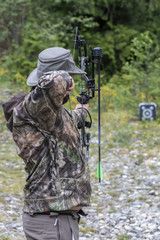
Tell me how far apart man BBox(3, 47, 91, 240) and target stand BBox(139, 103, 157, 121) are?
23.7ft

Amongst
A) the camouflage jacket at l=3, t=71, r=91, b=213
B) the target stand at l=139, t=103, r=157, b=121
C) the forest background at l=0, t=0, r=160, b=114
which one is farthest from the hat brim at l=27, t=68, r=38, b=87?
the forest background at l=0, t=0, r=160, b=114

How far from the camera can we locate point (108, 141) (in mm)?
8312

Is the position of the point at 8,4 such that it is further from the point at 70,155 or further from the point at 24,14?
the point at 70,155

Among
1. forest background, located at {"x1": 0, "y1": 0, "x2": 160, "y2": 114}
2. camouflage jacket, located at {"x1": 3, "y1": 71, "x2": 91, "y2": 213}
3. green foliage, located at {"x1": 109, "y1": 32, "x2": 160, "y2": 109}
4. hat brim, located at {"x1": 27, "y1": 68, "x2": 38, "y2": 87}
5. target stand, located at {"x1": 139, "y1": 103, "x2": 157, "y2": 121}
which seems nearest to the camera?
camouflage jacket, located at {"x1": 3, "y1": 71, "x2": 91, "y2": 213}

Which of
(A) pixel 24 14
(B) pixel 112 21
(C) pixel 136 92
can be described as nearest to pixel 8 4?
(A) pixel 24 14

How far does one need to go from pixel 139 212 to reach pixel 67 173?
3.28 meters

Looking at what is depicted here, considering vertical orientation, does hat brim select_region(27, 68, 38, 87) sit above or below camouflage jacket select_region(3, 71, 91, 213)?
above

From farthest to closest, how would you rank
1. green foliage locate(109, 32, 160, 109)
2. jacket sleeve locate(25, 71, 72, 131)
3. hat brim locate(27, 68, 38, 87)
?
1. green foliage locate(109, 32, 160, 109)
2. hat brim locate(27, 68, 38, 87)
3. jacket sleeve locate(25, 71, 72, 131)

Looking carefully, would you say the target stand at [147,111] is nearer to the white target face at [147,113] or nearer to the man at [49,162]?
the white target face at [147,113]

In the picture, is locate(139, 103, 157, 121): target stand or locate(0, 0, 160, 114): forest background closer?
locate(139, 103, 157, 121): target stand

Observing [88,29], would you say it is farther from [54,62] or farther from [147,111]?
[54,62]

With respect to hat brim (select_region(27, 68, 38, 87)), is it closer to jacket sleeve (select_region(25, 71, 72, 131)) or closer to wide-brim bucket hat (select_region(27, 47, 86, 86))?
wide-brim bucket hat (select_region(27, 47, 86, 86))

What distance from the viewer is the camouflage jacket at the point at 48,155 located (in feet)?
6.85

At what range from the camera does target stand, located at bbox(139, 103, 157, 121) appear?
9.31 metres
